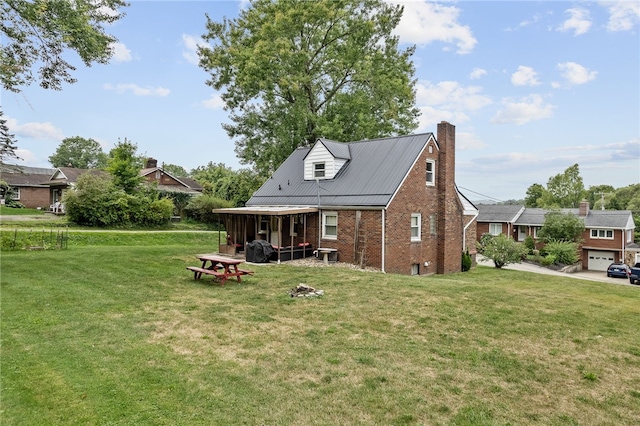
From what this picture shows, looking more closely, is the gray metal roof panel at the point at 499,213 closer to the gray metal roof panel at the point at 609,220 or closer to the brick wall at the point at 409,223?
the gray metal roof panel at the point at 609,220

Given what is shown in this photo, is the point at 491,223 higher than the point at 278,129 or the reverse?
the reverse

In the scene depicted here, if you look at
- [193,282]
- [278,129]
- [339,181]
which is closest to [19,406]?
[193,282]

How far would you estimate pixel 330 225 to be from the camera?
18469 millimetres

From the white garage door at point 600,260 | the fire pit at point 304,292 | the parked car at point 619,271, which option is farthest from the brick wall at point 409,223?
the white garage door at point 600,260

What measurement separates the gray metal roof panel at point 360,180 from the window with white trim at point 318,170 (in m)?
0.48

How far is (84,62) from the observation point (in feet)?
43.2

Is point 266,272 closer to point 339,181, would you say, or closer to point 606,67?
point 339,181

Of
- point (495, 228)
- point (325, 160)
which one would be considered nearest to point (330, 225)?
point (325, 160)

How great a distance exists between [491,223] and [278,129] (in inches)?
1171

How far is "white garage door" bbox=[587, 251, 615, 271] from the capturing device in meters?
42.3

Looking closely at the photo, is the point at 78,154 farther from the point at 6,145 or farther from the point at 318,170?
the point at 318,170

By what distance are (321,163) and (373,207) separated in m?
5.32

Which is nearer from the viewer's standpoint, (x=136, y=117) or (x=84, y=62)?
(x=84, y=62)

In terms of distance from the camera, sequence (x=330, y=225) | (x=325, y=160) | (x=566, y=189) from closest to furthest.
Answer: (x=330, y=225), (x=325, y=160), (x=566, y=189)
